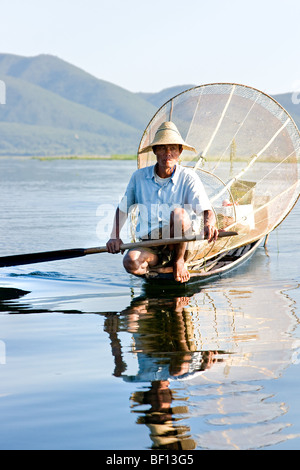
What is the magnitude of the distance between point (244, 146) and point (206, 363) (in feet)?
17.4

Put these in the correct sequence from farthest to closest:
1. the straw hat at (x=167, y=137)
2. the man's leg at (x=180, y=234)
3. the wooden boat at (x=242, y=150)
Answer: the wooden boat at (x=242, y=150) → the man's leg at (x=180, y=234) → the straw hat at (x=167, y=137)

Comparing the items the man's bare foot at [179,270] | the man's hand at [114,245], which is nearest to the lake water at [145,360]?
the man's bare foot at [179,270]

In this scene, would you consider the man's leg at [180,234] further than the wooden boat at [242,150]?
No

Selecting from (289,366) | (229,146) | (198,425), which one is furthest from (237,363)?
(229,146)

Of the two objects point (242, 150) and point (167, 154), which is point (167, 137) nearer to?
point (167, 154)

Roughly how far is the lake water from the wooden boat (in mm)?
676

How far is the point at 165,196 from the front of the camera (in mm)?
6652

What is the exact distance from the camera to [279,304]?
6.59 meters

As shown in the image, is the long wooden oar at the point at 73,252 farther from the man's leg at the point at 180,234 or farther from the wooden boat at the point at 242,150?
the wooden boat at the point at 242,150

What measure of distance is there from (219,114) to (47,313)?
162 inches

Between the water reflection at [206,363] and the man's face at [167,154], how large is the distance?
1279 mm

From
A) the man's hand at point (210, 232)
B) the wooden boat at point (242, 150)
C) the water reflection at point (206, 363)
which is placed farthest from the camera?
the wooden boat at point (242, 150)

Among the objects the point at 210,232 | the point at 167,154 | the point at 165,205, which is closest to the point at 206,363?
the point at 210,232

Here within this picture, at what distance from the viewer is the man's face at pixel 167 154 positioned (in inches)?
258
